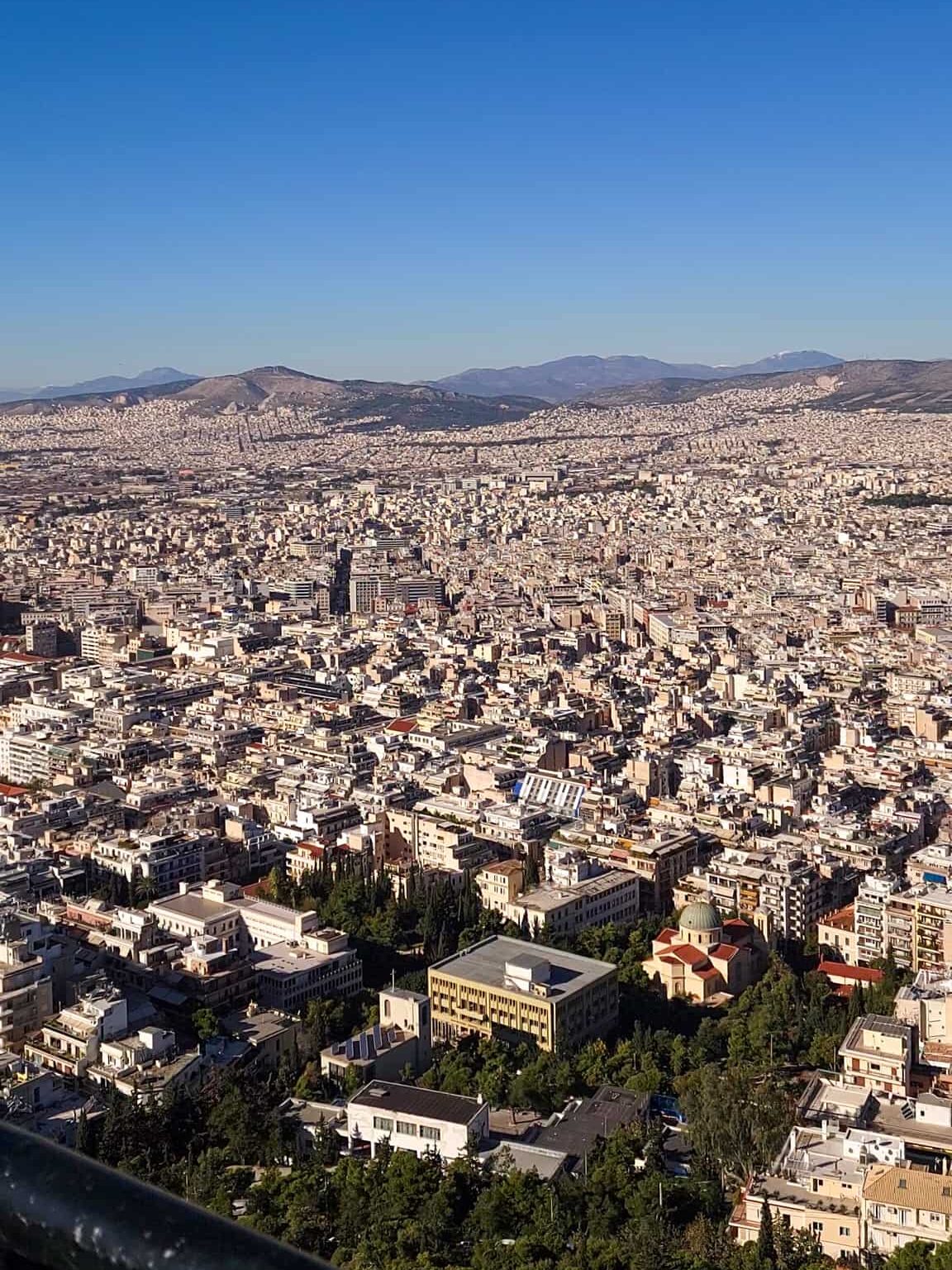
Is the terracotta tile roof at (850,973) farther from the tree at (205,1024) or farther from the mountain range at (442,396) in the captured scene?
the mountain range at (442,396)

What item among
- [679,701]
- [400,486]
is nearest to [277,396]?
[400,486]

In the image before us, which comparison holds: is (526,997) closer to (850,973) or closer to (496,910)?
(496,910)

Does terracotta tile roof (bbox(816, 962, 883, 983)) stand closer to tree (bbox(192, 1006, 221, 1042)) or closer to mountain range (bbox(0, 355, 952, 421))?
tree (bbox(192, 1006, 221, 1042))

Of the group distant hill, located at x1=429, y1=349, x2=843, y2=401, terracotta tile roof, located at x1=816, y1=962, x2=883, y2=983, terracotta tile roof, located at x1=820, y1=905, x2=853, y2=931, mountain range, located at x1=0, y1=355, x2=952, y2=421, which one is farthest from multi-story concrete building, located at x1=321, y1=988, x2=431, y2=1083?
distant hill, located at x1=429, y1=349, x2=843, y2=401

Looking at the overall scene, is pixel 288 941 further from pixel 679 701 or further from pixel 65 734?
pixel 679 701

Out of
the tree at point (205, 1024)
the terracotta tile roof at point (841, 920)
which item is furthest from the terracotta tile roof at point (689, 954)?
the tree at point (205, 1024)

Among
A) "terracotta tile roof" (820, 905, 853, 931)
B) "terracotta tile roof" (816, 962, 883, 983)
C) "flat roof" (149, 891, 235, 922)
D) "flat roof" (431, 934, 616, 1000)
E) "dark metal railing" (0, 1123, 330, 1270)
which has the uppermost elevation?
"dark metal railing" (0, 1123, 330, 1270)
